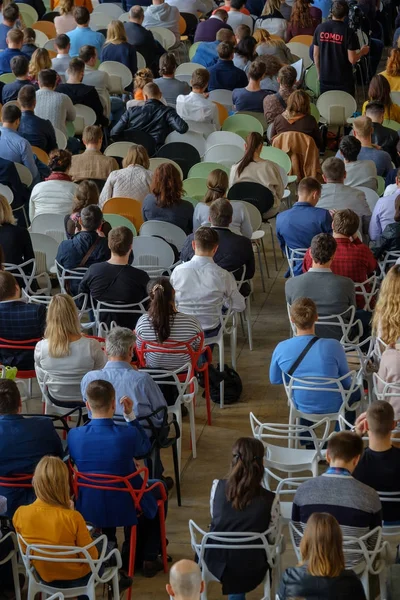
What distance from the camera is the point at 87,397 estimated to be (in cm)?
582

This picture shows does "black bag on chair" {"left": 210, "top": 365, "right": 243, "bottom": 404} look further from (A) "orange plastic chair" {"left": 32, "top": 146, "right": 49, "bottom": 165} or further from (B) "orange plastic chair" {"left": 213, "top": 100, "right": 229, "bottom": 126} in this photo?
(B) "orange plastic chair" {"left": 213, "top": 100, "right": 229, "bottom": 126}

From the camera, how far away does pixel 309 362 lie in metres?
6.61

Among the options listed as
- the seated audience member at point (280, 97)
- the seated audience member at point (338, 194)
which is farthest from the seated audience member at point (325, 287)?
the seated audience member at point (280, 97)

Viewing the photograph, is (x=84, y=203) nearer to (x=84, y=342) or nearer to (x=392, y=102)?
(x=84, y=342)

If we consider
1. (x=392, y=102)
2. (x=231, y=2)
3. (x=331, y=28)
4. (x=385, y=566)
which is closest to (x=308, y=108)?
(x=392, y=102)

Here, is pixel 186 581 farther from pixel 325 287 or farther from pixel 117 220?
pixel 117 220

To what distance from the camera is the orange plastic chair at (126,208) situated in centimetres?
918

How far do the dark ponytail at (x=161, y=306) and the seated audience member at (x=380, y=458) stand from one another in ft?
5.53

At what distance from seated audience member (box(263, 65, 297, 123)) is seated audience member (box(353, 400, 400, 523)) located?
6166 mm

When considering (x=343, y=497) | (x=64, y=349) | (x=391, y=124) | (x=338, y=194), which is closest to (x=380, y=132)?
(x=391, y=124)

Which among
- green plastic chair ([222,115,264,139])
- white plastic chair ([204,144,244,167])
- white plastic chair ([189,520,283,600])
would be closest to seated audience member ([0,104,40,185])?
white plastic chair ([204,144,244,167])

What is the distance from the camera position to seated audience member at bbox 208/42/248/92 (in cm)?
1250

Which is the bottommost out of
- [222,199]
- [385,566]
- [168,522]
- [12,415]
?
[168,522]

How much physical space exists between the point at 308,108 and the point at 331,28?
2.51 metres
